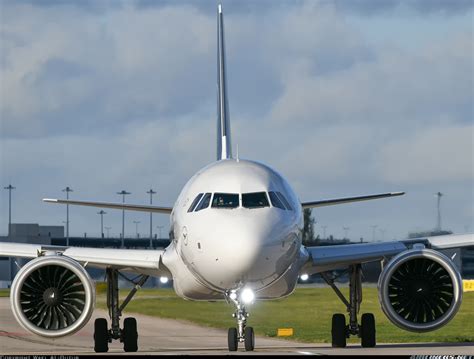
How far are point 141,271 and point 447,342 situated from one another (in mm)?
7593

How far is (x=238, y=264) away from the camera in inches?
926

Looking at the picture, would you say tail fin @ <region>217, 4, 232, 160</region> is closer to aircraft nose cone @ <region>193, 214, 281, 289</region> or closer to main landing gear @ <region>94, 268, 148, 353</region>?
main landing gear @ <region>94, 268, 148, 353</region>

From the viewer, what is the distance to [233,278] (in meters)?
24.2

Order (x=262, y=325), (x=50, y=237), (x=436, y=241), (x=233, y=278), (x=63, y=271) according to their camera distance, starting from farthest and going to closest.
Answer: (x=50, y=237) → (x=262, y=325) → (x=436, y=241) → (x=63, y=271) → (x=233, y=278)

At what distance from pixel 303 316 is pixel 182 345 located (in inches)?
381

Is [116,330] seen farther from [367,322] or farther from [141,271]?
[367,322]

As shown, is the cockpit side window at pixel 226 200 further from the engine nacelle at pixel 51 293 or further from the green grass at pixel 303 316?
the green grass at pixel 303 316

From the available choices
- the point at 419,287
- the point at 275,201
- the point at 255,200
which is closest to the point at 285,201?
the point at 275,201

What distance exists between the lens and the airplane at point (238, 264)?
947 inches

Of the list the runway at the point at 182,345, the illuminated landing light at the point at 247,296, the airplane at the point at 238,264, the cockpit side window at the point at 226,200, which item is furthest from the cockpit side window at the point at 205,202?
the runway at the point at 182,345

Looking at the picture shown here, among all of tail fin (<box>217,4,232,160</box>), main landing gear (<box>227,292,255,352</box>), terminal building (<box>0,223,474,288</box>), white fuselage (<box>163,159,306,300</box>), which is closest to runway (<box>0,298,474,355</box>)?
main landing gear (<box>227,292,255,352</box>)

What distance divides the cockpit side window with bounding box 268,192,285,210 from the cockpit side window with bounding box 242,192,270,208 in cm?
15

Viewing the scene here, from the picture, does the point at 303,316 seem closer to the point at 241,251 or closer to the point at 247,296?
the point at 247,296

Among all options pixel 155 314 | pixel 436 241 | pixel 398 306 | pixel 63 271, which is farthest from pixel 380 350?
pixel 155 314
